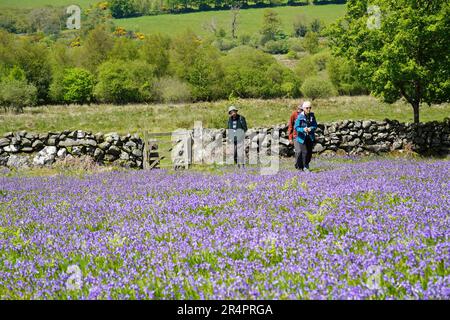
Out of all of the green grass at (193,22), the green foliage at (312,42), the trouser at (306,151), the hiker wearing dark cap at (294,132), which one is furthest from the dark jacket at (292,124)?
the green grass at (193,22)

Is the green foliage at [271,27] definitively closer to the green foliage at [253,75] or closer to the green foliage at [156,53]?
the green foliage at [253,75]

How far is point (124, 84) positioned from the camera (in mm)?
73812

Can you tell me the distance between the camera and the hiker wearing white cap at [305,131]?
46.6 ft

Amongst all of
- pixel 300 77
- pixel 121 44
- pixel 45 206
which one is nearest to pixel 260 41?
pixel 300 77

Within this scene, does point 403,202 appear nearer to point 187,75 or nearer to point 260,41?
point 187,75

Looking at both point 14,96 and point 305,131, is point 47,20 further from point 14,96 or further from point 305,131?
point 305,131

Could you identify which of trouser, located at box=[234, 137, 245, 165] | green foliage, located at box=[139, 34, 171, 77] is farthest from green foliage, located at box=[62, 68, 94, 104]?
trouser, located at box=[234, 137, 245, 165]

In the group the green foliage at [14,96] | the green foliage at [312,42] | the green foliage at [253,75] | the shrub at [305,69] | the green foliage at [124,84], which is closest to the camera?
the green foliage at [14,96]

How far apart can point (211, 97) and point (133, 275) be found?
81.2m

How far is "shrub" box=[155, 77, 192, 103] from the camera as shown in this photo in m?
77.6

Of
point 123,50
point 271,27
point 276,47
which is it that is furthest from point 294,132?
point 271,27

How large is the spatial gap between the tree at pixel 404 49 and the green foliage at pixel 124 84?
177 feet

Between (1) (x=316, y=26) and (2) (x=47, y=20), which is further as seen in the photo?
(2) (x=47, y=20)

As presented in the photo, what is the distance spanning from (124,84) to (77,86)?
9379 millimetres
